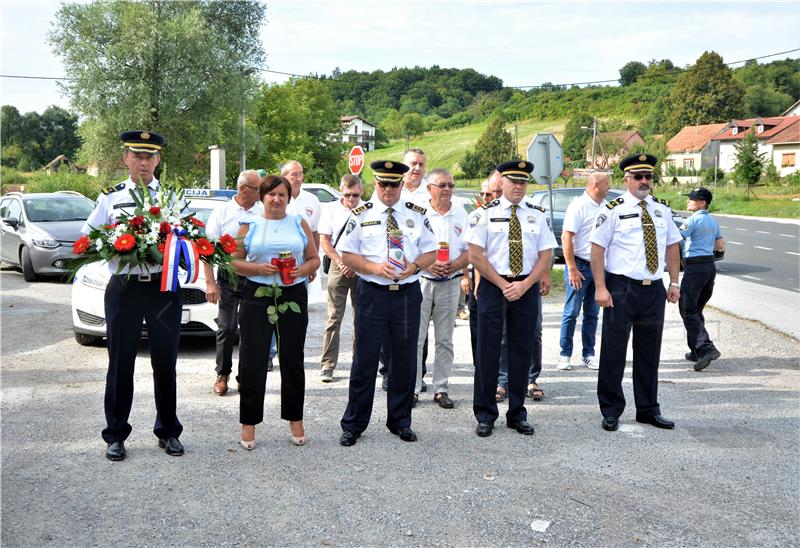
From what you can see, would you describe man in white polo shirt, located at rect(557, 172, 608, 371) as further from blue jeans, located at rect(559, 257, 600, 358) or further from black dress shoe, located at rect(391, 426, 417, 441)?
black dress shoe, located at rect(391, 426, 417, 441)

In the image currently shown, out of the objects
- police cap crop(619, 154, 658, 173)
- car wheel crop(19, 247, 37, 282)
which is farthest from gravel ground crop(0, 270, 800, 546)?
car wheel crop(19, 247, 37, 282)

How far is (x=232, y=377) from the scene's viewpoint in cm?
773

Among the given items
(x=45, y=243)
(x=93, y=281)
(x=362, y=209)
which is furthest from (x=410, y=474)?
(x=45, y=243)

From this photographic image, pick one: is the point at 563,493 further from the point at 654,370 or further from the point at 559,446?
the point at 654,370

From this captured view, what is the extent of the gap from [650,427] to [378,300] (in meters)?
2.50

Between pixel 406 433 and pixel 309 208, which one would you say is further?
pixel 309 208

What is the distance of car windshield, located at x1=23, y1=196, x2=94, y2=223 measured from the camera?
16031 millimetres

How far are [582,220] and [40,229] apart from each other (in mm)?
11658

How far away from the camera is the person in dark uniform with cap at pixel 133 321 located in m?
5.29

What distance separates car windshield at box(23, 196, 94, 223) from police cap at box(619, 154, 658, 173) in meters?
12.7

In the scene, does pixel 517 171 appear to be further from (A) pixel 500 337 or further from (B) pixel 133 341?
(B) pixel 133 341

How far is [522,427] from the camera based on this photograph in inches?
239

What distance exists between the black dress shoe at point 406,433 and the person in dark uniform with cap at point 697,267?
13.4ft

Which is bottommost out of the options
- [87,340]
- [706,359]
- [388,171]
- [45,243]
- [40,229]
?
[87,340]
